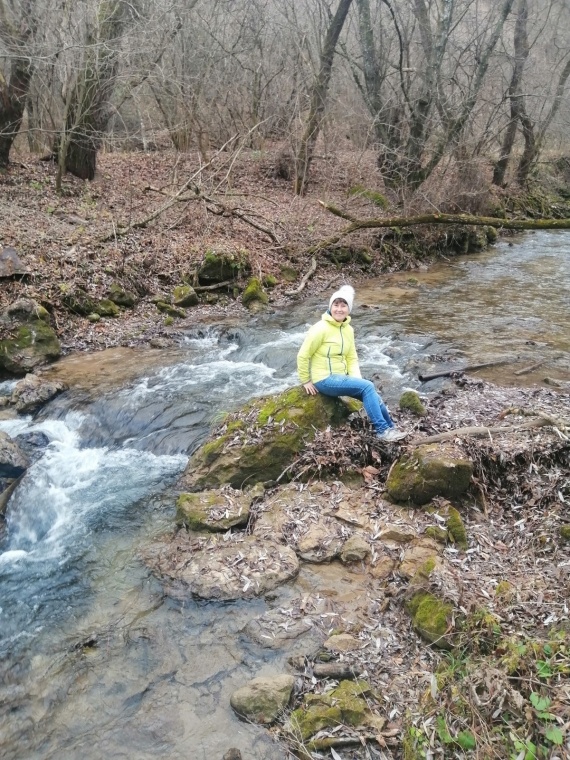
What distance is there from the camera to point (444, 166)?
17875 mm

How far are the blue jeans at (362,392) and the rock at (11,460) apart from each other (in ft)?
12.4

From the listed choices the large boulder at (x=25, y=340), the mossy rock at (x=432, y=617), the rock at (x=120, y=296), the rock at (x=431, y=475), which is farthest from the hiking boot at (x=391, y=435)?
the rock at (x=120, y=296)

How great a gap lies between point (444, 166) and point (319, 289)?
7.05 metres

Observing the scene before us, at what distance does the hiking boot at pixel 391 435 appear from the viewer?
607 cm

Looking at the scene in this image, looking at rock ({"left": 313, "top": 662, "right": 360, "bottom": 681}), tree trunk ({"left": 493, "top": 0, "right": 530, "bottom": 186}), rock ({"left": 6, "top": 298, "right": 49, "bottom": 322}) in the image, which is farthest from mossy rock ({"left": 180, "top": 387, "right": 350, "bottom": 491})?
tree trunk ({"left": 493, "top": 0, "right": 530, "bottom": 186})

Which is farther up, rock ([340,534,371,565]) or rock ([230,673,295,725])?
rock ([340,534,371,565])

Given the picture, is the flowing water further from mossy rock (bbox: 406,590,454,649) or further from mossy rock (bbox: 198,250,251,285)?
mossy rock (bbox: 198,250,251,285)

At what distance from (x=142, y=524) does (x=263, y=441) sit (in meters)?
1.57

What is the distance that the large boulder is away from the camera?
31.5ft

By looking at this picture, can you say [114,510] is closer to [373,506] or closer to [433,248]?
[373,506]

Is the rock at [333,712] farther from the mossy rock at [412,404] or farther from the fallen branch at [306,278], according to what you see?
the fallen branch at [306,278]

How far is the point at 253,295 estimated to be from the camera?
13.0 meters

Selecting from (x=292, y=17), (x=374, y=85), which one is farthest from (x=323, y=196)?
(x=292, y=17)

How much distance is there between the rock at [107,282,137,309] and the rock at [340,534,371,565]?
8478mm
